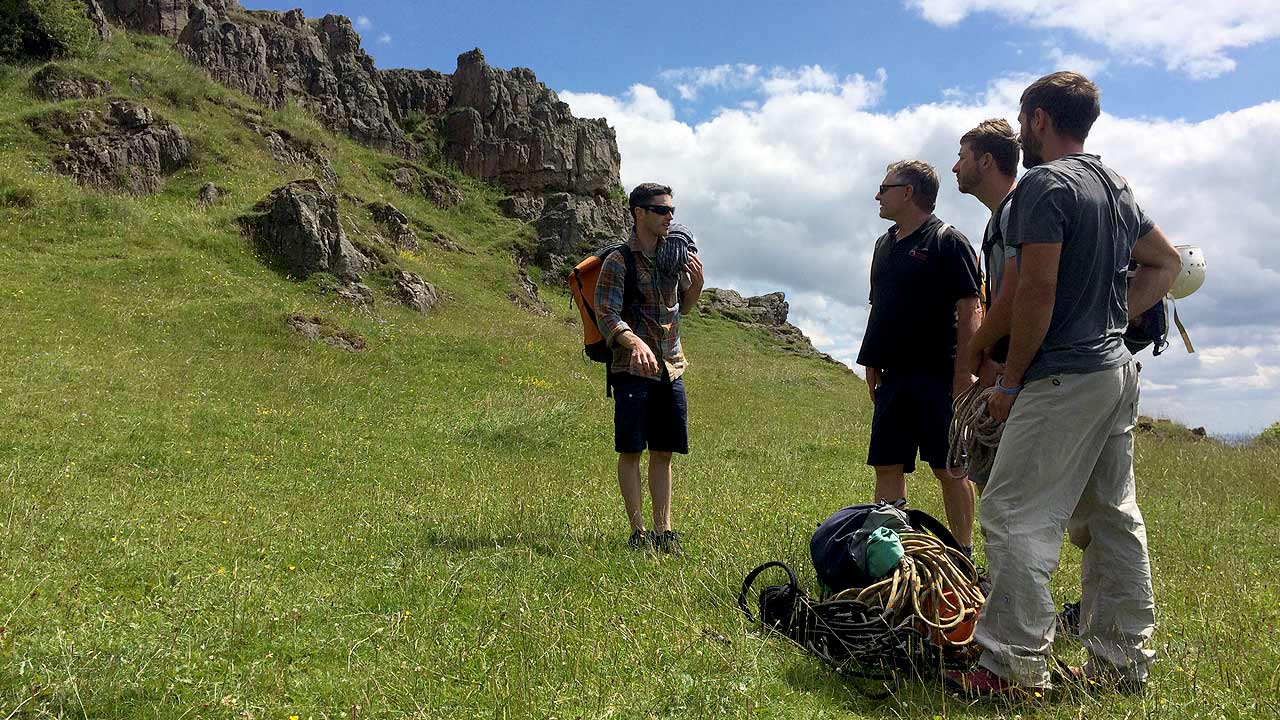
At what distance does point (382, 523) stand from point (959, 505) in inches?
177

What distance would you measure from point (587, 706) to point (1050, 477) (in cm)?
211

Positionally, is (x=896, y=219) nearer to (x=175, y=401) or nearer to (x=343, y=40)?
(x=175, y=401)

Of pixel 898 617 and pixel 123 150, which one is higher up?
pixel 123 150

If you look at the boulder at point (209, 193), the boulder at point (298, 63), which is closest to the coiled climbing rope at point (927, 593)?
the boulder at point (209, 193)

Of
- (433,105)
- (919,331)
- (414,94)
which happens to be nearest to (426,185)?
(433,105)

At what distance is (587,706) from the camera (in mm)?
2959

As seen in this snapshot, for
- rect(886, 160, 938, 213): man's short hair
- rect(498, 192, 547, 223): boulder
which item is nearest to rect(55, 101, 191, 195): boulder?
rect(498, 192, 547, 223): boulder

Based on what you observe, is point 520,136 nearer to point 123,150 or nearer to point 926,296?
point 123,150

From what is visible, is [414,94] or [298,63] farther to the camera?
[414,94]

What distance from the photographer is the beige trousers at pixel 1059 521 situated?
3070 millimetres

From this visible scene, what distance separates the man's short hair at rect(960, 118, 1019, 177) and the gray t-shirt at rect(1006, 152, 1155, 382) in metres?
0.83

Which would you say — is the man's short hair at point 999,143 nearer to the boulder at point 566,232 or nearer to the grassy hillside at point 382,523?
the grassy hillside at point 382,523

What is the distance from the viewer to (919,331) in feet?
15.8

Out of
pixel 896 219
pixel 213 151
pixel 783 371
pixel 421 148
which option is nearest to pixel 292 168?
pixel 213 151
